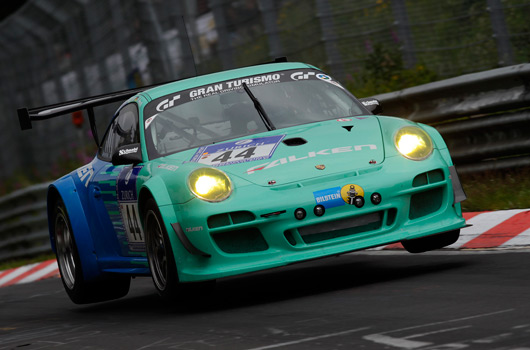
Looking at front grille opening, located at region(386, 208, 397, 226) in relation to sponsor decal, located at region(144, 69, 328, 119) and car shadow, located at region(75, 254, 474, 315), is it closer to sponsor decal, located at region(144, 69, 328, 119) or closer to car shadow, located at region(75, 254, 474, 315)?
car shadow, located at region(75, 254, 474, 315)

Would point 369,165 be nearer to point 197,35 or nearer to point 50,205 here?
point 50,205

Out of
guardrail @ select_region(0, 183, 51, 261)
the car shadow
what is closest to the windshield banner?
the car shadow

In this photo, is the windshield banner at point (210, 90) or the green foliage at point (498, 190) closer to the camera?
the windshield banner at point (210, 90)

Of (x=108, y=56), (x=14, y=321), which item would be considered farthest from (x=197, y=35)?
(x=14, y=321)

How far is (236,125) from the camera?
7.17 metres

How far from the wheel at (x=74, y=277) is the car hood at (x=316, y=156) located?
2.05 m

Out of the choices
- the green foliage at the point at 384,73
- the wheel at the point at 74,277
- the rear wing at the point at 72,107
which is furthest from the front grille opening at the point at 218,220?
the green foliage at the point at 384,73

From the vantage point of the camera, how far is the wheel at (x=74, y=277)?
822 centimetres

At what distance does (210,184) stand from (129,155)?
1045 mm

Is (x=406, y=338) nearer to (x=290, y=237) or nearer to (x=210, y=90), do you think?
(x=290, y=237)

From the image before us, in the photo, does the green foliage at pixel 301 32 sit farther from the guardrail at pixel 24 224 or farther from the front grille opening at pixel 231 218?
the front grille opening at pixel 231 218

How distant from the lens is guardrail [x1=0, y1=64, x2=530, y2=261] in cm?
906

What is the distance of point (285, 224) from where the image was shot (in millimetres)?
6066

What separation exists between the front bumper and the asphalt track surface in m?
0.26
